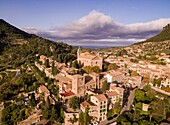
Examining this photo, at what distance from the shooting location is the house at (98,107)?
93.9 feet

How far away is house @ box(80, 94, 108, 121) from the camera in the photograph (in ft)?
93.9

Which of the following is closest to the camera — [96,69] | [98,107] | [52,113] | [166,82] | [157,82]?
[52,113]

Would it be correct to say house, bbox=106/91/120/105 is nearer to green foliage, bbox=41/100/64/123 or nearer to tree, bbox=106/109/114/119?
tree, bbox=106/109/114/119

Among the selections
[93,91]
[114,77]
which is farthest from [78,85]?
[114,77]

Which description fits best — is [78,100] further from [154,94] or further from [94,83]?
[154,94]

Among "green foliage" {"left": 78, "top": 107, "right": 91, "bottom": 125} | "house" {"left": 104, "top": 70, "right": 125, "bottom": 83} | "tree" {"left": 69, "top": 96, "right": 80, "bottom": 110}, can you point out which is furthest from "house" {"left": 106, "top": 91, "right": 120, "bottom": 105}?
"house" {"left": 104, "top": 70, "right": 125, "bottom": 83}

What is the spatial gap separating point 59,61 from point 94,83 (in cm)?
2060

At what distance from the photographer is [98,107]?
1136 inches

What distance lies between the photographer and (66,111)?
29.5 m

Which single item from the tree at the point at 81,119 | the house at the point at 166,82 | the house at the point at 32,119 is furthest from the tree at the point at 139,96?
the house at the point at 32,119

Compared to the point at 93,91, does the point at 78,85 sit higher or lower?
higher

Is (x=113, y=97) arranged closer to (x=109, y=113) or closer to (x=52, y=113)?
(x=109, y=113)

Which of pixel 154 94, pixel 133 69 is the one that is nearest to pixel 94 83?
pixel 154 94

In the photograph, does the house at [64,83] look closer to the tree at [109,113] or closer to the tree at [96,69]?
the tree at [109,113]
